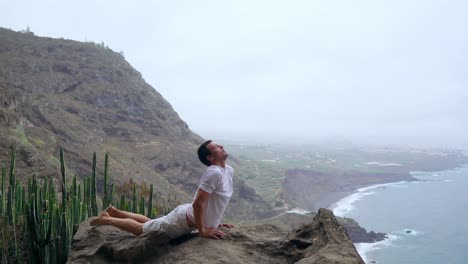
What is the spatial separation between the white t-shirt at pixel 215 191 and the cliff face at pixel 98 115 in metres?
21.2

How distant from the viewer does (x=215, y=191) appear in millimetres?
5273

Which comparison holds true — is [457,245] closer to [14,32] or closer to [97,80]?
[97,80]

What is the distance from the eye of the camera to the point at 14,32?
53781mm

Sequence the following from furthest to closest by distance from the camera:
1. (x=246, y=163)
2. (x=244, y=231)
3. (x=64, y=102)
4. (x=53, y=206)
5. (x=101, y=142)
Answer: (x=246, y=163) < (x=64, y=102) < (x=101, y=142) < (x=53, y=206) < (x=244, y=231)

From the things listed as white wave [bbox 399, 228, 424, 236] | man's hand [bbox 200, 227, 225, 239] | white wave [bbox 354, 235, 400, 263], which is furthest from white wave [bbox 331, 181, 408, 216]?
man's hand [bbox 200, 227, 225, 239]

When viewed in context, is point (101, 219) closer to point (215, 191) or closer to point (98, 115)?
point (215, 191)

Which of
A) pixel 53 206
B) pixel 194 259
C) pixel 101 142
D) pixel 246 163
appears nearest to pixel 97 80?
pixel 101 142

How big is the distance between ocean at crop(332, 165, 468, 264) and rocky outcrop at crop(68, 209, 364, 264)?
25404 mm

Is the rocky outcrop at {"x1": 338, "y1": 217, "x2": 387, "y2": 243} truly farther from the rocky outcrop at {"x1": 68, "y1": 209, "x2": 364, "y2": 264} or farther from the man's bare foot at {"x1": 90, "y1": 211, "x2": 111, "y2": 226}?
the man's bare foot at {"x1": 90, "y1": 211, "x2": 111, "y2": 226}

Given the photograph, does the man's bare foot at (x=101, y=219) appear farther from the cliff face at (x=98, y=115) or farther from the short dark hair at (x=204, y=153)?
the cliff face at (x=98, y=115)

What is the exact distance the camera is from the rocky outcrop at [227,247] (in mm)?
4926

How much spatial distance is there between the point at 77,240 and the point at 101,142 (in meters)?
34.8

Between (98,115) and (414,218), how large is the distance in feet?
115

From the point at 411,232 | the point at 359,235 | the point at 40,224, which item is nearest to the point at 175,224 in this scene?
the point at 40,224
